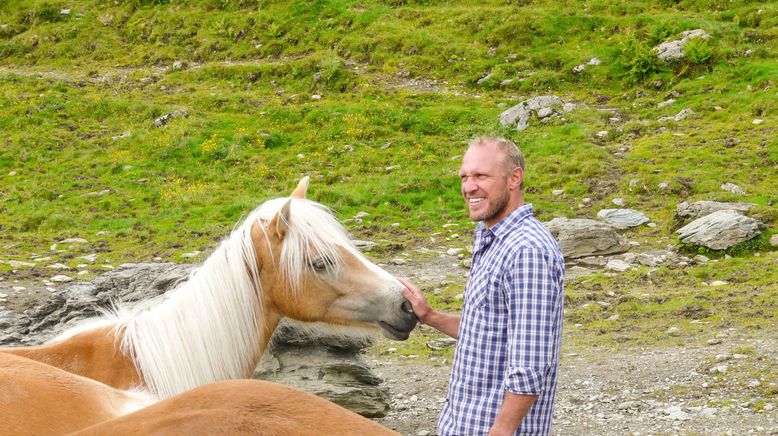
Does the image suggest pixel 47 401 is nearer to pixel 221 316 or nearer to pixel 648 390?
pixel 221 316

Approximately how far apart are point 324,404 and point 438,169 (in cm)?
1372

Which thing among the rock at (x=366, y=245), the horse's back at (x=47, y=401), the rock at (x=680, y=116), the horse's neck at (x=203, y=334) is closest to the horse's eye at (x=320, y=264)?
the horse's neck at (x=203, y=334)

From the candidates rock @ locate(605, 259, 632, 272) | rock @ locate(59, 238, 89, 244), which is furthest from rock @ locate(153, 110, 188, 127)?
rock @ locate(605, 259, 632, 272)

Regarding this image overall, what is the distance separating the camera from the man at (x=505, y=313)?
10.2 feet

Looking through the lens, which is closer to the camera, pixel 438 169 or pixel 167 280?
pixel 167 280

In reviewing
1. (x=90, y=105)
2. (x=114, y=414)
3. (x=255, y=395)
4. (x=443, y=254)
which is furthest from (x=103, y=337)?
(x=90, y=105)

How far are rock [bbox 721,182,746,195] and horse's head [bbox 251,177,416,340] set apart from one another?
10579 millimetres

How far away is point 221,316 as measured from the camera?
4375mm

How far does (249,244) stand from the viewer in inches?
174

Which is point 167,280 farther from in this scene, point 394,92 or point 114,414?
point 394,92

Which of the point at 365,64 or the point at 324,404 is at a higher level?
the point at 324,404

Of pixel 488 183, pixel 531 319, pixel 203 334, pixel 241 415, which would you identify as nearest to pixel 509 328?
pixel 531 319

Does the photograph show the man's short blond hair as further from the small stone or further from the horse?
the small stone

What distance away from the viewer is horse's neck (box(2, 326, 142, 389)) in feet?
13.9
